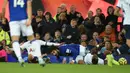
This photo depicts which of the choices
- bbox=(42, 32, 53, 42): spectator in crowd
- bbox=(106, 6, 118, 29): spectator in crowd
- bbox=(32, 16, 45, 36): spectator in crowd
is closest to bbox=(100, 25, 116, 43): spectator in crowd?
bbox=(106, 6, 118, 29): spectator in crowd

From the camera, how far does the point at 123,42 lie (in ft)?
50.0

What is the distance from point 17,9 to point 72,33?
5443 mm

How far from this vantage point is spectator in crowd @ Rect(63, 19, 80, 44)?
15.6 meters

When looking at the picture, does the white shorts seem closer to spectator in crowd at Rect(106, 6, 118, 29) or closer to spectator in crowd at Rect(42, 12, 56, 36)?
spectator in crowd at Rect(42, 12, 56, 36)

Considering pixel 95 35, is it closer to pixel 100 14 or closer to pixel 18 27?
pixel 100 14

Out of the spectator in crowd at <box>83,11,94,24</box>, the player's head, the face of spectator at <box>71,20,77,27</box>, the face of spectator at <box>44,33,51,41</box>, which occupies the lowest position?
the player's head

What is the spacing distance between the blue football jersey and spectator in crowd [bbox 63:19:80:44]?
17.0ft

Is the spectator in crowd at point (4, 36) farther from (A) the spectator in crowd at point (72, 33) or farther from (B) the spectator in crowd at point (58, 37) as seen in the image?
(A) the spectator in crowd at point (72, 33)

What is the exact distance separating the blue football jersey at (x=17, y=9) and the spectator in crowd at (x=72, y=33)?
17.0ft

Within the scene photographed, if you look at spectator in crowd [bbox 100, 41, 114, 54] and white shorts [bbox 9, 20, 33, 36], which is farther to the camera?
spectator in crowd [bbox 100, 41, 114, 54]

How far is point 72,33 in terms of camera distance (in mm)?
15742

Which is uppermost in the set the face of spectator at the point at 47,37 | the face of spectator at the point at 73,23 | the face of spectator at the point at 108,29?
the face of spectator at the point at 73,23

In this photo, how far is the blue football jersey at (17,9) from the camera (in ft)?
34.1

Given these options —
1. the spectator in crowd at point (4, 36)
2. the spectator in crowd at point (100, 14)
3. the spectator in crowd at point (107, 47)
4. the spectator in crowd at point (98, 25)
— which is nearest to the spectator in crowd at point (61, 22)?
the spectator in crowd at point (98, 25)
